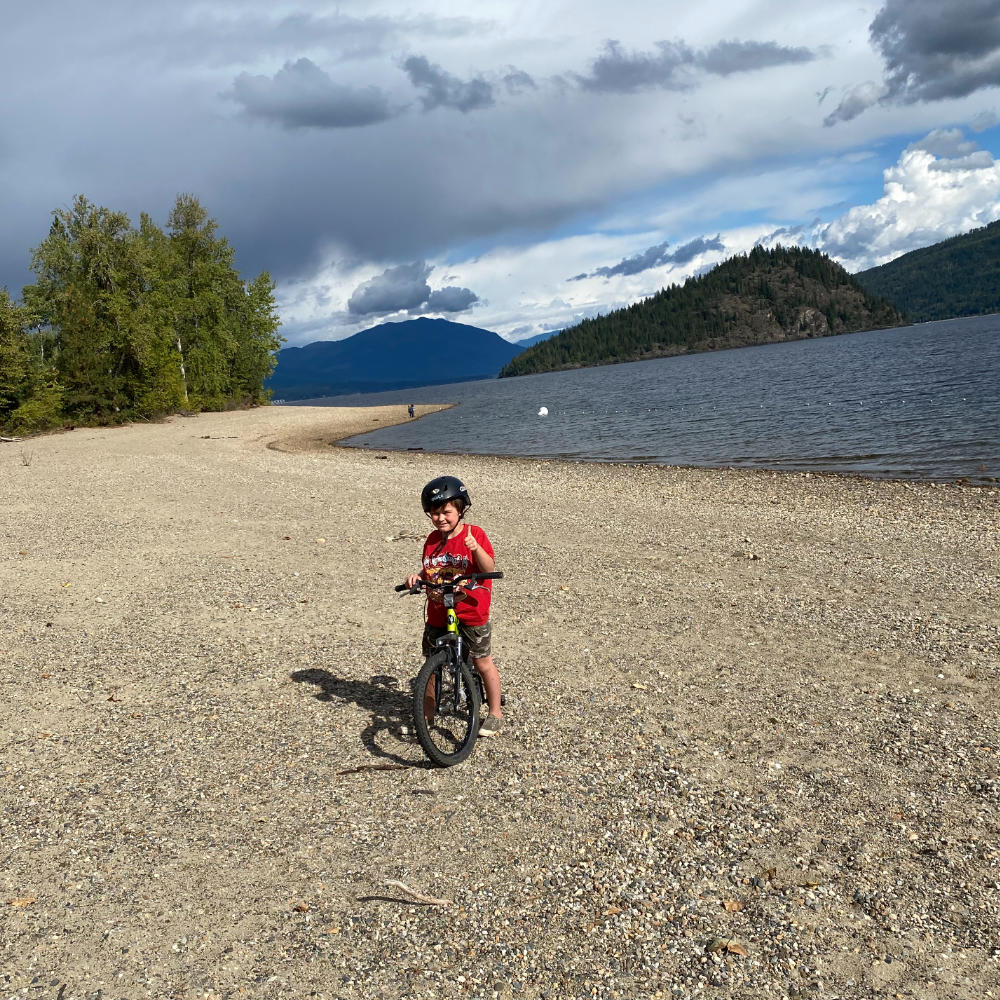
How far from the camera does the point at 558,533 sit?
17.9m

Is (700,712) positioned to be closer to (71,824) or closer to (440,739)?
(440,739)

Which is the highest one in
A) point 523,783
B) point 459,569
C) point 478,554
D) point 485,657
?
point 478,554

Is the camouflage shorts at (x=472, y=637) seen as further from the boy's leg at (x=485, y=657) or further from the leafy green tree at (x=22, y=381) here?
the leafy green tree at (x=22, y=381)

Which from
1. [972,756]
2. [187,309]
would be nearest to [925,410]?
[972,756]

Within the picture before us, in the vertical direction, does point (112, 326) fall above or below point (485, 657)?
above

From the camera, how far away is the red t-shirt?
265 inches

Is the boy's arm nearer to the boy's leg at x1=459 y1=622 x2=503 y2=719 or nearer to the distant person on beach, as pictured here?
the distant person on beach

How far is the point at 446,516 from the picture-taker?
661 cm

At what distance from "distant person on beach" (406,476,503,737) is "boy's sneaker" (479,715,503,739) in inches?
28.5

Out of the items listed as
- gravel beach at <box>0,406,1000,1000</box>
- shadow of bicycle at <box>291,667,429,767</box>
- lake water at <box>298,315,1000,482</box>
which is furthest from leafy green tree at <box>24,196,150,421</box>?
shadow of bicycle at <box>291,667,429,767</box>

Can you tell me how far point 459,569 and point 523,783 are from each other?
213cm

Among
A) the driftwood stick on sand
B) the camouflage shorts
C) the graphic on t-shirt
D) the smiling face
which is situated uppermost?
the smiling face

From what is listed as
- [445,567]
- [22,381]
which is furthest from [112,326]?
[445,567]

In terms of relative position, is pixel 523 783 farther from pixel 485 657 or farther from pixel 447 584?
pixel 447 584
